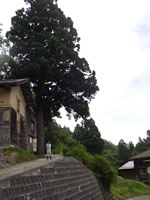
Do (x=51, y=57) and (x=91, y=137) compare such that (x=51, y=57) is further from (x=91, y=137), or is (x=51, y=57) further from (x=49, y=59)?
(x=91, y=137)

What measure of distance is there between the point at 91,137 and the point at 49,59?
26124 millimetres

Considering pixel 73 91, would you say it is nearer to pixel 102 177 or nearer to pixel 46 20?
pixel 46 20

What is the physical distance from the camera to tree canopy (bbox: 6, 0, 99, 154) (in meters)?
21.6

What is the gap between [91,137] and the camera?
43312 mm

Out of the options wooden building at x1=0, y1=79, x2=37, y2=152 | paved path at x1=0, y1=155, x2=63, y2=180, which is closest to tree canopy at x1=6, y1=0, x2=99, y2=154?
wooden building at x1=0, y1=79, x2=37, y2=152

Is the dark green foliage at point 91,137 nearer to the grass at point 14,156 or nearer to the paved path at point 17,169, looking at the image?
the grass at point 14,156

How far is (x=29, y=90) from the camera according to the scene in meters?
20.4

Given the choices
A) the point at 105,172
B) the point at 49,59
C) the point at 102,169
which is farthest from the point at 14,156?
the point at 49,59

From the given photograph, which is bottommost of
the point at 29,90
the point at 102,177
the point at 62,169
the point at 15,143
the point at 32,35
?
the point at 102,177

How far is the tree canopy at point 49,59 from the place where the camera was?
2161 cm

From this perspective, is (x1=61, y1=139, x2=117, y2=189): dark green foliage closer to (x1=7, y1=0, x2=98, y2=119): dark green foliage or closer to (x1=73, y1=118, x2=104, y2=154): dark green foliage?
(x1=7, y1=0, x2=98, y2=119): dark green foliage

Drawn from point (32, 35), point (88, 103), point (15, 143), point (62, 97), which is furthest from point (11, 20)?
point (15, 143)

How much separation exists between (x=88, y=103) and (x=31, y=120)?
7127mm

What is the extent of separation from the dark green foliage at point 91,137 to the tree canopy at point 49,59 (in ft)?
63.1
